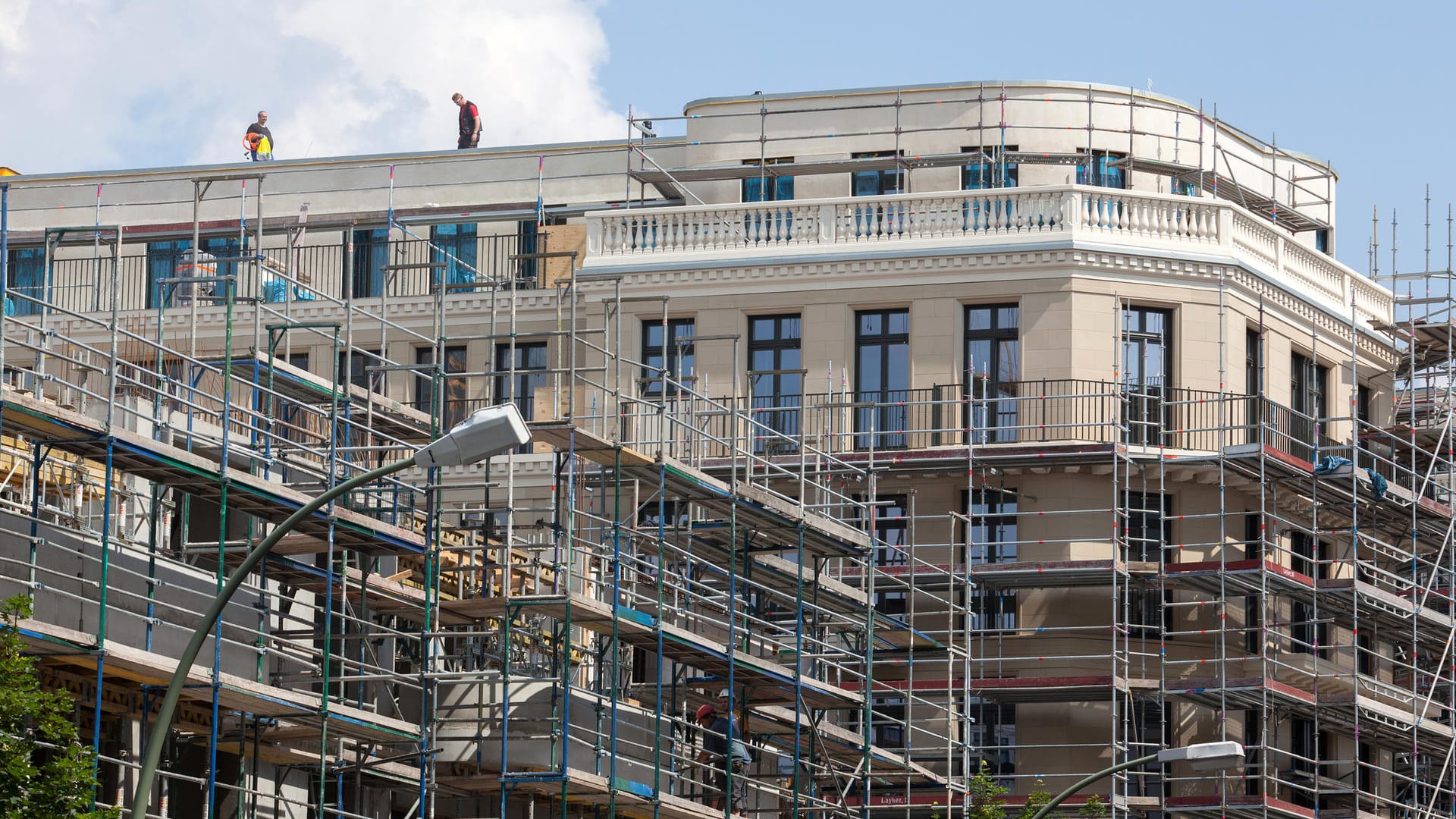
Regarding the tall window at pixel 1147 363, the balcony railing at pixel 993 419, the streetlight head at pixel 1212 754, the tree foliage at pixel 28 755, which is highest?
the tall window at pixel 1147 363

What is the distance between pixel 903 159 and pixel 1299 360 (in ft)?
26.3

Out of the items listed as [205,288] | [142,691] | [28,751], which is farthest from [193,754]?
[205,288]

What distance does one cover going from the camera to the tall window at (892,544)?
51906mm

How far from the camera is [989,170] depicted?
2239 inches

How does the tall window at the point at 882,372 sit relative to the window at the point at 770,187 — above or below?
below

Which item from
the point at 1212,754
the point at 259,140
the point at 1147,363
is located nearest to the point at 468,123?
the point at 259,140

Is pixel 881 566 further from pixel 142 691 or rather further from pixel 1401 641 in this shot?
pixel 142 691

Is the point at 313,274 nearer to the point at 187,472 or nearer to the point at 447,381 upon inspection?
the point at 447,381

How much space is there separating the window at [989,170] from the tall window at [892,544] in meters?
6.29

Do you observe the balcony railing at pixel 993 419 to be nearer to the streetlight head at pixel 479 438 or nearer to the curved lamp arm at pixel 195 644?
the curved lamp arm at pixel 195 644

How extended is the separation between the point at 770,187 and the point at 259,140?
39.7ft

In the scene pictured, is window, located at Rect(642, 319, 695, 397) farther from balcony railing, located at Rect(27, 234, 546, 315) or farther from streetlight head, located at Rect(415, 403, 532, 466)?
streetlight head, located at Rect(415, 403, 532, 466)

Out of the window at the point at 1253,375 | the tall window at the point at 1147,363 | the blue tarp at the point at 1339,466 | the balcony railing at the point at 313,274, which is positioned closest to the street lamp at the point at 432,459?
the tall window at the point at 1147,363

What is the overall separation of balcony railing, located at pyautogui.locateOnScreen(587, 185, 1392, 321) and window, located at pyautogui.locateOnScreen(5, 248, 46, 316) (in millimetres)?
12252
